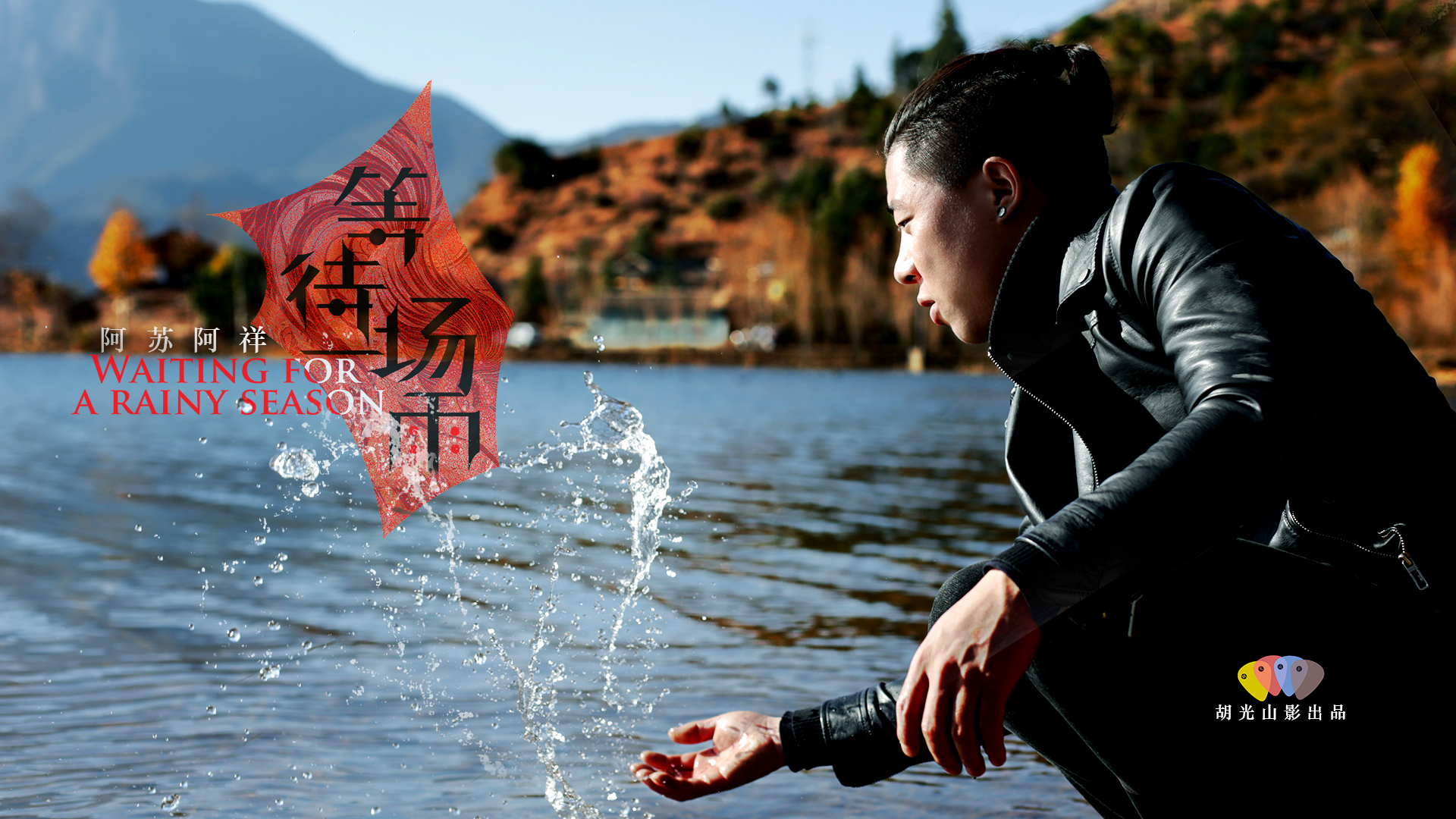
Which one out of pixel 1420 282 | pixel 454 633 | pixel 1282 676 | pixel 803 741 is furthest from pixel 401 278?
pixel 1420 282

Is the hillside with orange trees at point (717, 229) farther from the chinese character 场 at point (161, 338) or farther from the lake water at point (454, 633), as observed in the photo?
the lake water at point (454, 633)

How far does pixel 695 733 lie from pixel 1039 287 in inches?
36.3

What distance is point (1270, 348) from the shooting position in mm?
1264

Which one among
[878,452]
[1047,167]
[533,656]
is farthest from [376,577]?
[878,452]

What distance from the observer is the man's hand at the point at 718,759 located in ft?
6.46

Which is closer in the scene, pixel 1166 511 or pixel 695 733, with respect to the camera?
pixel 1166 511

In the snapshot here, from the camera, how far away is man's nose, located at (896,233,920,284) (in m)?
1.78

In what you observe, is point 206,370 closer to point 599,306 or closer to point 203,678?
point 203,678

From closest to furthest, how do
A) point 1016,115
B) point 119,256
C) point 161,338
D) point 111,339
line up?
point 1016,115
point 111,339
point 161,338
point 119,256

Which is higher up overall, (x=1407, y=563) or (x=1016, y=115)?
(x=1016, y=115)

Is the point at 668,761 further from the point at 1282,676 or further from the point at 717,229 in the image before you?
the point at 717,229

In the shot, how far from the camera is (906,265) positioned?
1.82 meters

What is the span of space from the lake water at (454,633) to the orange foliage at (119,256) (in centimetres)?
5516

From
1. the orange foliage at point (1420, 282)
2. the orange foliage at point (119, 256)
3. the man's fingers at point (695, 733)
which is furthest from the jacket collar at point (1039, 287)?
the orange foliage at point (119, 256)
